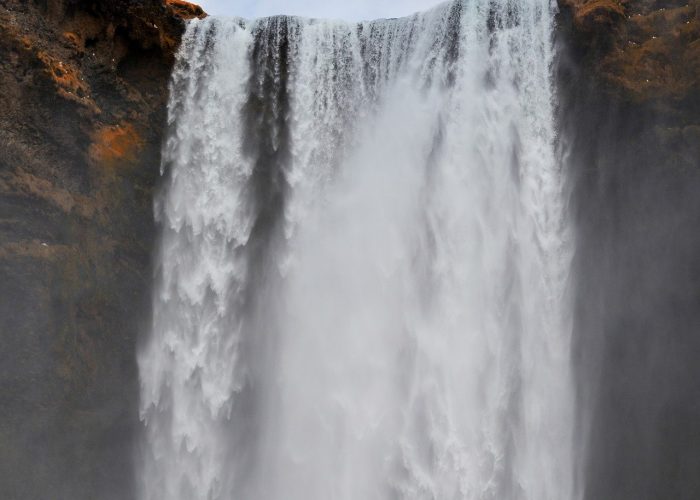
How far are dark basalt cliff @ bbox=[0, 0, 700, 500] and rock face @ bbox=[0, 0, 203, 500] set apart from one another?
3cm

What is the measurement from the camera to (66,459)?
1345 centimetres

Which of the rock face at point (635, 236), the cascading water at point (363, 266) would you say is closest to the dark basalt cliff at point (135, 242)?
the rock face at point (635, 236)

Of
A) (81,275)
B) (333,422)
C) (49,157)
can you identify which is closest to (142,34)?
(49,157)

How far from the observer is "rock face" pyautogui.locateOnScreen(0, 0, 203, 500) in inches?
521

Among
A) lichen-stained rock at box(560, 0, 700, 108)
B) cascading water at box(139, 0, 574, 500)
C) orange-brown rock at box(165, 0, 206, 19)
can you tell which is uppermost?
orange-brown rock at box(165, 0, 206, 19)

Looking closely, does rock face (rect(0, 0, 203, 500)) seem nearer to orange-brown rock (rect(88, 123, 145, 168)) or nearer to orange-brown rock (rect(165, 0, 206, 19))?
orange-brown rock (rect(88, 123, 145, 168))

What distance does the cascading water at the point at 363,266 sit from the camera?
12.9 m

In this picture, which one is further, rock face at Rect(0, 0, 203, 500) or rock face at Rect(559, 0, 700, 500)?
rock face at Rect(0, 0, 203, 500)

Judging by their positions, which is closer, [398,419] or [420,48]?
[398,419]

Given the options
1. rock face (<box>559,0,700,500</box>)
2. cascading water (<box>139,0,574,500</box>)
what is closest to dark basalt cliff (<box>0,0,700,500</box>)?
rock face (<box>559,0,700,500</box>)

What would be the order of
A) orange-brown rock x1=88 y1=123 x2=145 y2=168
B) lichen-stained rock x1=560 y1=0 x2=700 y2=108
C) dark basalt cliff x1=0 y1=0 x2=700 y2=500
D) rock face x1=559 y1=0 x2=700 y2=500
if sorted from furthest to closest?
orange-brown rock x1=88 y1=123 x2=145 y2=168 < lichen-stained rock x1=560 y1=0 x2=700 y2=108 < dark basalt cliff x1=0 y1=0 x2=700 y2=500 < rock face x1=559 y1=0 x2=700 y2=500

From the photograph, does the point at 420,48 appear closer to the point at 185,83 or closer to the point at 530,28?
the point at 530,28

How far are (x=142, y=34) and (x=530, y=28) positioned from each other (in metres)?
8.08

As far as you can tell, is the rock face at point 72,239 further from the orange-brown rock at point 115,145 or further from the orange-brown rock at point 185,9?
the orange-brown rock at point 185,9
